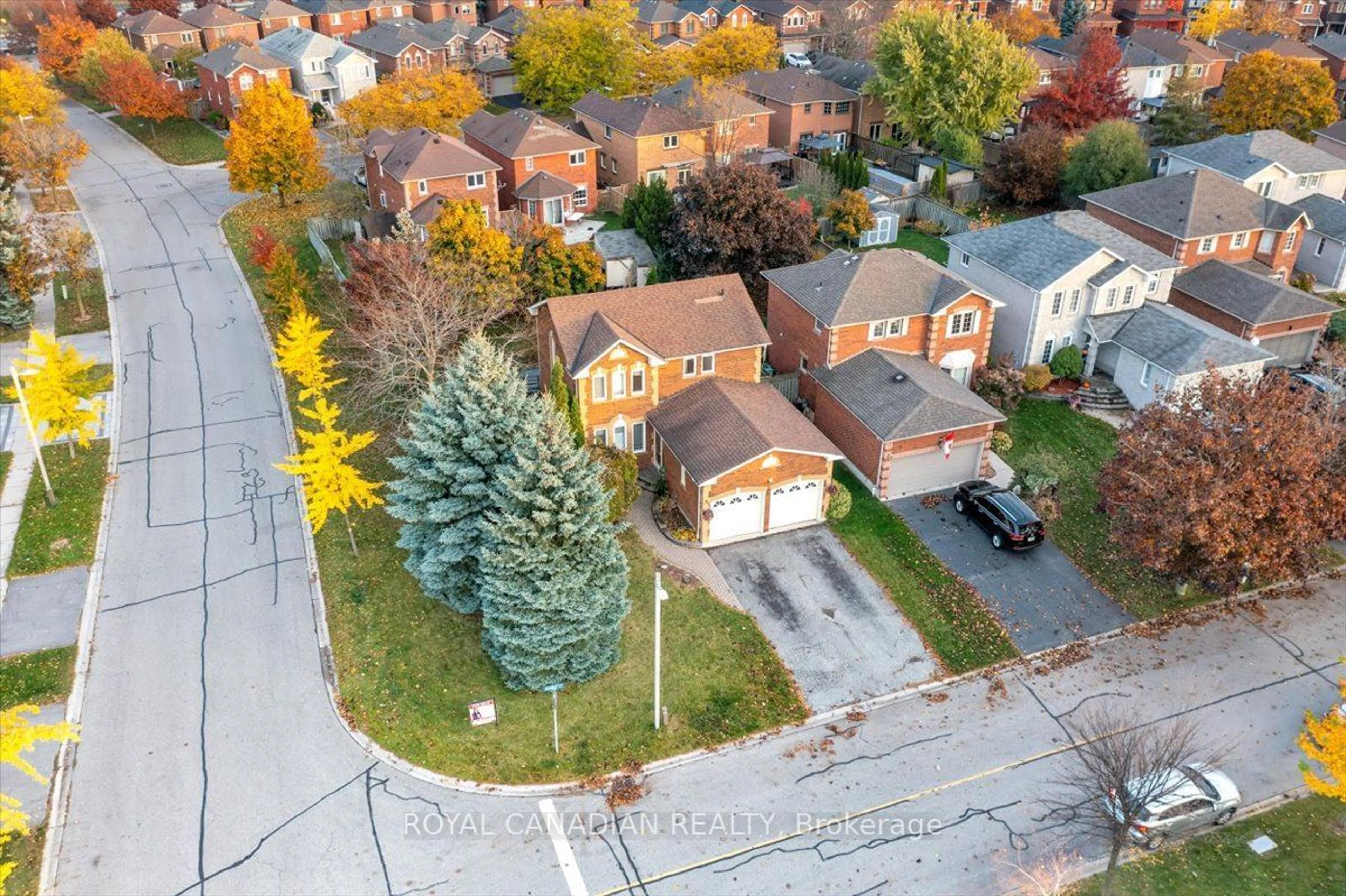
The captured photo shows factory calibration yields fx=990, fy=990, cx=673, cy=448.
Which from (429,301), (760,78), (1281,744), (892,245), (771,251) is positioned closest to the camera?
(1281,744)

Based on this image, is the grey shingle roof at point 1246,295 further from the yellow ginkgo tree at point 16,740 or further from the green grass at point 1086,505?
the yellow ginkgo tree at point 16,740

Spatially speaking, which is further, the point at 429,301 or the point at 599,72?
the point at 599,72

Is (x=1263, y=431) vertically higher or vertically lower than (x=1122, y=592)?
higher

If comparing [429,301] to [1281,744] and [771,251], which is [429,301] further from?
[1281,744]

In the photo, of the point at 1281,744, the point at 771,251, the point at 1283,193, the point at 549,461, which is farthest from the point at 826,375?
the point at 1283,193

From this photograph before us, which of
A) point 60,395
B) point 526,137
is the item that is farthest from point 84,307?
point 526,137

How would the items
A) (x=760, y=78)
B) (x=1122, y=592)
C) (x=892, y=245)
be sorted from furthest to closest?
(x=760, y=78) → (x=892, y=245) → (x=1122, y=592)

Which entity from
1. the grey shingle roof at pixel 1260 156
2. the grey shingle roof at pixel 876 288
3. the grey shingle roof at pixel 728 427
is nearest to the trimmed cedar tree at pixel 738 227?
the grey shingle roof at pixel 876 288

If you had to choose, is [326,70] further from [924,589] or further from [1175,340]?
[924,589]
